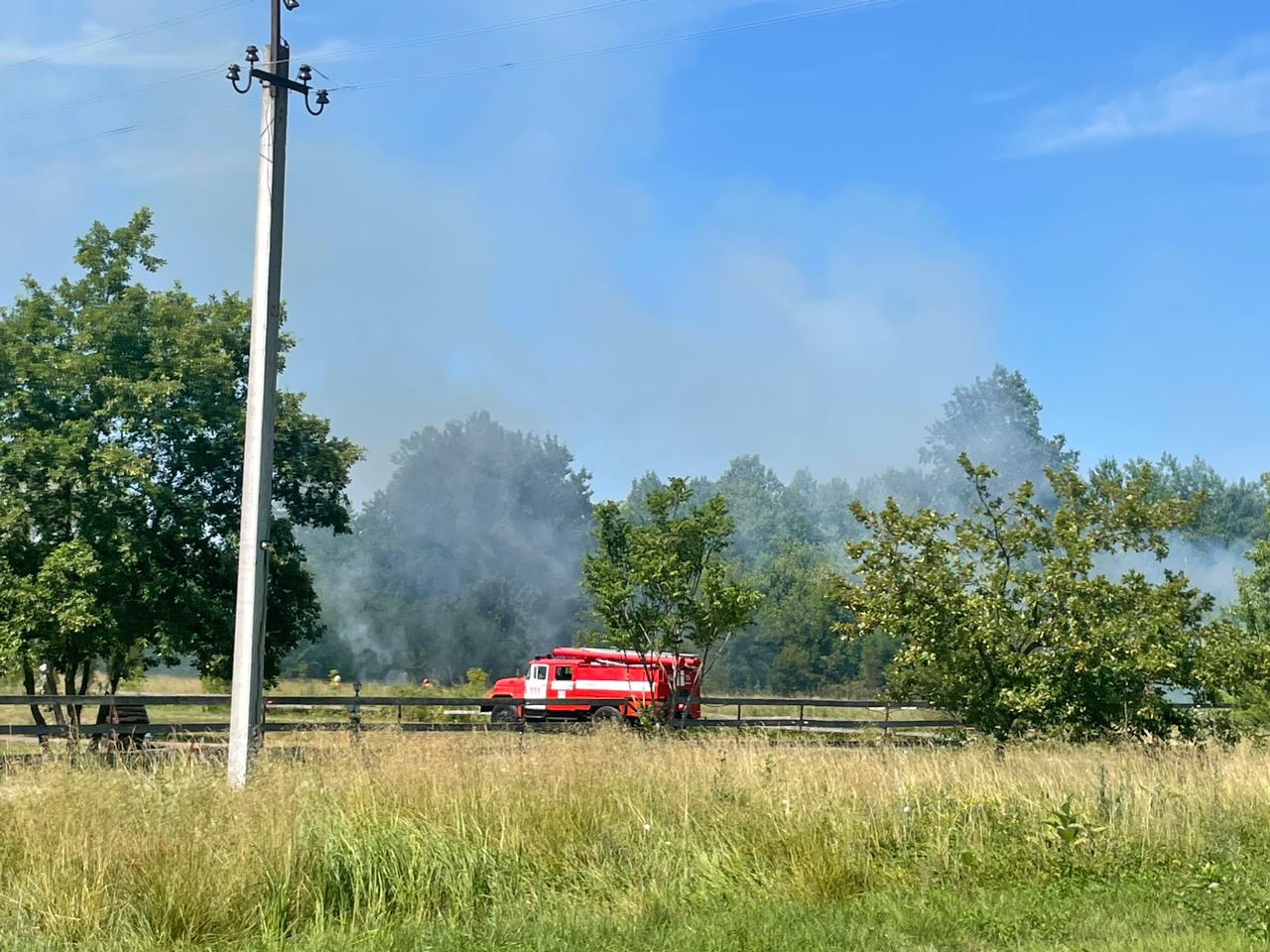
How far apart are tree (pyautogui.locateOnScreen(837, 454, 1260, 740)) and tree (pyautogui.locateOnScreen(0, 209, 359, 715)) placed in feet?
47.1

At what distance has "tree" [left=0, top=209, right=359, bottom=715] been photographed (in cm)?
2375

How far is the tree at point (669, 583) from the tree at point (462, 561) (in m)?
31.1

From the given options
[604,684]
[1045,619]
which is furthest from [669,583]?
[1045,619]

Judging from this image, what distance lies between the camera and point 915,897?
7.66 meters

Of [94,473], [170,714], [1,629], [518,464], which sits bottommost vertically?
[170,714]

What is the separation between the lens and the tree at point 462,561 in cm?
5581

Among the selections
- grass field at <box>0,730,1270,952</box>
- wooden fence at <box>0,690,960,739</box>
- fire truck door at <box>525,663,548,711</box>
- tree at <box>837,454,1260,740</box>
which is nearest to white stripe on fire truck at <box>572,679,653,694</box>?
wooden fence at <box>0,690,960,739</box>

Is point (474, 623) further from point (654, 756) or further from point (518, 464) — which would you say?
point (654, 756)

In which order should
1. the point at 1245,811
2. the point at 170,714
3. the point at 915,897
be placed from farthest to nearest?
1. the point at 170,714
2. the point at 1245,811
3. the point at 915,897

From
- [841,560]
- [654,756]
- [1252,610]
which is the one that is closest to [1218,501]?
[841,560]

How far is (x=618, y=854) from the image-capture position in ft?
27.1

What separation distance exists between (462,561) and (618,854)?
4984 centimetres

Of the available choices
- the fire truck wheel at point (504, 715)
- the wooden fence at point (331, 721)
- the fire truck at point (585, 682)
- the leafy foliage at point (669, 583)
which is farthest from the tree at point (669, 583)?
the fire truck at point (585, 682)

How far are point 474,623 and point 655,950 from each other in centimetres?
4983
